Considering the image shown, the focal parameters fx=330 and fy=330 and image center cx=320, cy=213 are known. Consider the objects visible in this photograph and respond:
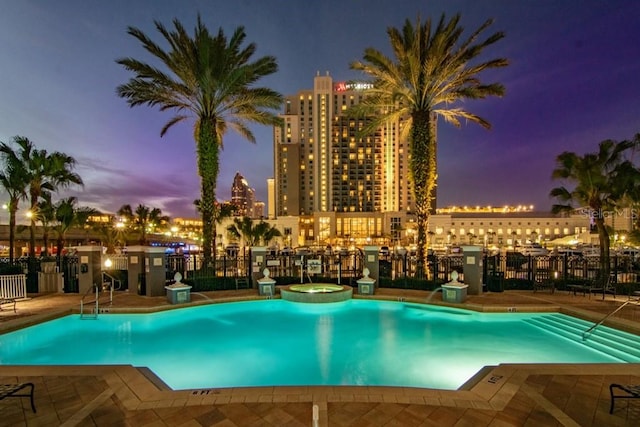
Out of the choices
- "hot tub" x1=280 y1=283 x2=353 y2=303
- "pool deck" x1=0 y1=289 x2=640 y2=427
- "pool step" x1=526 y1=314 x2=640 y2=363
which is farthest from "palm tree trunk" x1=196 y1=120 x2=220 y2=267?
"pool step" x1=526 y1=314 x2=640 y2=363

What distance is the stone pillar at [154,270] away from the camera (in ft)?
41.6

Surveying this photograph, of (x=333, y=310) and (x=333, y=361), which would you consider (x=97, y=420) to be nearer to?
(x=333, y=361)

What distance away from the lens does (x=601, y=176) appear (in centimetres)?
1470

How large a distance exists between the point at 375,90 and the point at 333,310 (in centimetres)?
1057

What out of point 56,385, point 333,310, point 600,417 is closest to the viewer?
point 600,417

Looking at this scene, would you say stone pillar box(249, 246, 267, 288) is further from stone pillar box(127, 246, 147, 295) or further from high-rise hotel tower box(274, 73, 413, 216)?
high-rise hotel tower box(274, 73, 413, 216)

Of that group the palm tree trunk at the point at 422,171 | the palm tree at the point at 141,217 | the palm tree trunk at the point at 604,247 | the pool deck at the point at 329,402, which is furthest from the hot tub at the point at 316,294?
the palm tree at the point at 141,217

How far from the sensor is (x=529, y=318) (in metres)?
10.5

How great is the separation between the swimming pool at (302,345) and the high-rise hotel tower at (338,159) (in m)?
95.8

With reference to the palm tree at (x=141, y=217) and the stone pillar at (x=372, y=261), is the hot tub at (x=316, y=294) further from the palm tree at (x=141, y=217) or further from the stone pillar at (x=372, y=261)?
the palm tree at (x=141, y=217)

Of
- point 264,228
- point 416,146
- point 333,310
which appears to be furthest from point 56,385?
point 264,228

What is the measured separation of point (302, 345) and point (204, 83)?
39.2 feet

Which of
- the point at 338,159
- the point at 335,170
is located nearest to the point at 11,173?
the point at 335,170

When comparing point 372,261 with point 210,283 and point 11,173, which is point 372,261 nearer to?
point 210,283
